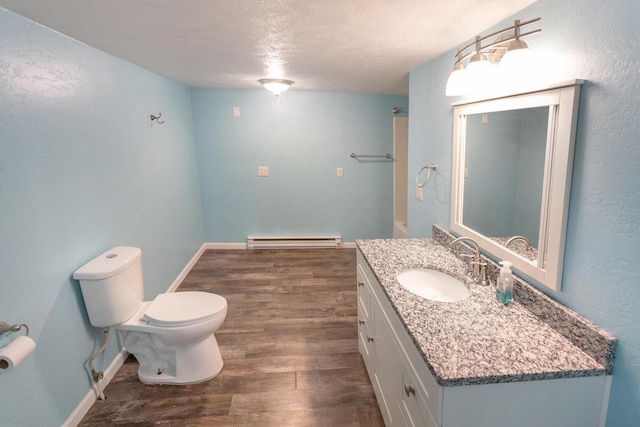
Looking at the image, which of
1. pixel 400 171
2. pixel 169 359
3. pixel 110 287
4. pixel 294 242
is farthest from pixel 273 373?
pixel 400 171

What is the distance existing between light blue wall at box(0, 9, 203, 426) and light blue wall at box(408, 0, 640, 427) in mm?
2138

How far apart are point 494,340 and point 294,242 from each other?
337 cm

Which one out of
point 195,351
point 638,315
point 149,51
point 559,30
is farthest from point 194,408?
point 559,30

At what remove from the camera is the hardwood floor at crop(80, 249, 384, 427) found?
1.82m

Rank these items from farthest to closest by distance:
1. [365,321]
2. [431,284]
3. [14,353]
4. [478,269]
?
[365,321], [431,284], [478,269], [14,353]

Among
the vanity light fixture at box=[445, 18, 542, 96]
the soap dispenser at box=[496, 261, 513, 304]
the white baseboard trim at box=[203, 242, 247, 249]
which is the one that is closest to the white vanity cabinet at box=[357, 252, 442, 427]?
the soap dispenser at box=[496, 261, 513, 304]

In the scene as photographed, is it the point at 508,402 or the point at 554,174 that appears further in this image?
the point at 554,174

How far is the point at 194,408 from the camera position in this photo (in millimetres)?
1878

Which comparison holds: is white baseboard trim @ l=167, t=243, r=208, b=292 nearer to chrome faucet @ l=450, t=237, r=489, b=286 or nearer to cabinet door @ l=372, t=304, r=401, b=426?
cabinet door @ l=372, t=304, r=401, b=426

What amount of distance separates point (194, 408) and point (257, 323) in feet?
2.88

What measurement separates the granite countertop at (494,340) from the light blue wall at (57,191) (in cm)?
158

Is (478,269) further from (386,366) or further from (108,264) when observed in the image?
(108,264)

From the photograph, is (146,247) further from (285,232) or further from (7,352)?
(285,232)

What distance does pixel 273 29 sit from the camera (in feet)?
5.37
